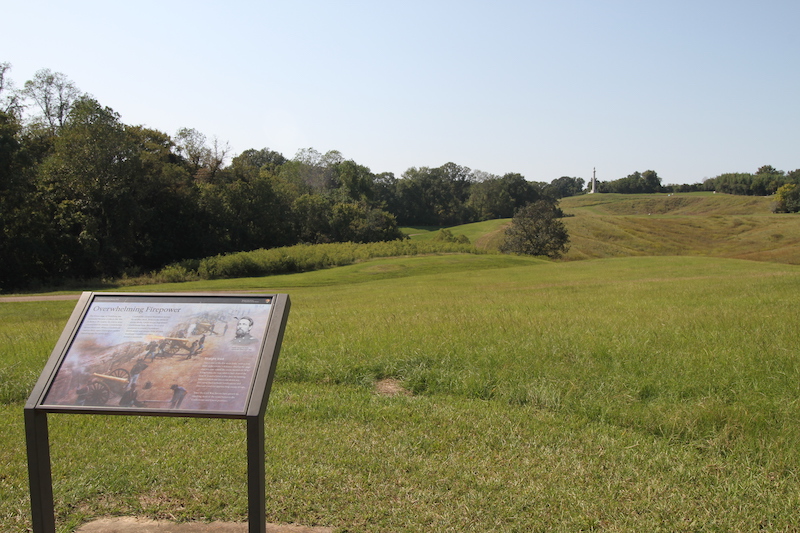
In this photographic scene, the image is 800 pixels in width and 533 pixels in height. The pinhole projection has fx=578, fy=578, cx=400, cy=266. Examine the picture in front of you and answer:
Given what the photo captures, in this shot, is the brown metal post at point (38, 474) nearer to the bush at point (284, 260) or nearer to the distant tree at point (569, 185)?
the bush at point (284, 260)

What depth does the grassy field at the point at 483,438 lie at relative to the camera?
431 cm

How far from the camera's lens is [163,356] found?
385 cm

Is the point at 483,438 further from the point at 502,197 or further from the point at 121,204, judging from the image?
the point at 502,197

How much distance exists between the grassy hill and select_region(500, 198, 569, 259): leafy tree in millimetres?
4520

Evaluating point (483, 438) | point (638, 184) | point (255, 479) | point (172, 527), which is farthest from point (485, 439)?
point (638, 184)

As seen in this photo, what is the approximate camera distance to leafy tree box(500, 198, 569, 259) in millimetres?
59375

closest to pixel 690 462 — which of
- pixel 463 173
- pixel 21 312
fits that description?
pixel 21 312

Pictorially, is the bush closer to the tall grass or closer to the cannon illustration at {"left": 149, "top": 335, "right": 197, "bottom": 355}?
the tall grass

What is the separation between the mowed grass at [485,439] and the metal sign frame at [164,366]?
937 millimetres

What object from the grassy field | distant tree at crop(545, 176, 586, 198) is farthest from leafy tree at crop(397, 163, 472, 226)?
the grassy field

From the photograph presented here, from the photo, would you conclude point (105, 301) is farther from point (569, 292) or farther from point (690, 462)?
point (569, 292)

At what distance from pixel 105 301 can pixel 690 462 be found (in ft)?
16.2

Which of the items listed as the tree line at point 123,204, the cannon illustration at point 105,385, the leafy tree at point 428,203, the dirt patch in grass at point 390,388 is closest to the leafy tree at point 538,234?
the tree line at point 123,204

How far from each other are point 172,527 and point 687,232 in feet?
303
